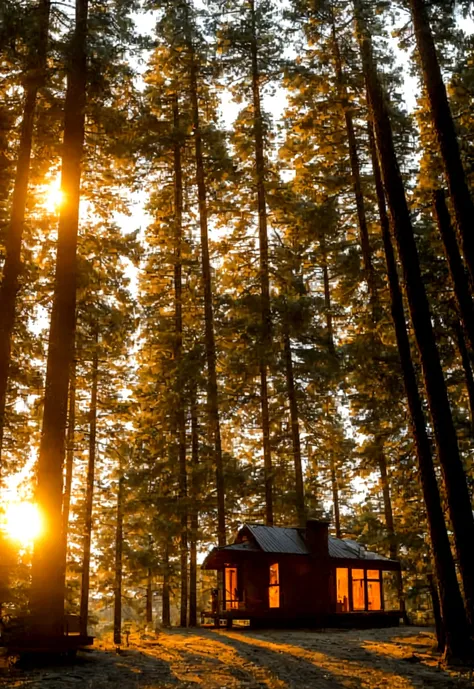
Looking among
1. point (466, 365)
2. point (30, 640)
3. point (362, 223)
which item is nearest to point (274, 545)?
point (466, 365)

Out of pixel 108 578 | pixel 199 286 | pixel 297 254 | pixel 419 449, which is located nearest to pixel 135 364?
pixel 199 286

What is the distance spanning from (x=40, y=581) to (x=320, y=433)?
13444 mm

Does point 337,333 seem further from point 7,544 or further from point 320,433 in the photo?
point 7,544

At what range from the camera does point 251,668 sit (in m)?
8.84

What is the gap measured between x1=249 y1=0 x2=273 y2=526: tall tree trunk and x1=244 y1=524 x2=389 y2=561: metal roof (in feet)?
1.73

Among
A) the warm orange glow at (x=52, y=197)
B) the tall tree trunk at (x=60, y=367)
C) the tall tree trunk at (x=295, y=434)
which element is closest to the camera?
the tall tree trunk at (x=60, y=367)

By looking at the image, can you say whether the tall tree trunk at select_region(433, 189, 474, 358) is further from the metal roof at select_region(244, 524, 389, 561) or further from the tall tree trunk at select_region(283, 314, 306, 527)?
the metal roof at select_region(244, 524, 389, 561)

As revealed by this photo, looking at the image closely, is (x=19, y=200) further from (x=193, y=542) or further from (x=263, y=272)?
(x=193, y=542)

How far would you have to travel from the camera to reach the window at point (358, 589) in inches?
891

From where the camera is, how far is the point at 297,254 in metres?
21.7

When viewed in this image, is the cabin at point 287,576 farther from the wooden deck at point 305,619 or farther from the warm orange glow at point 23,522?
the warm orange glow at point 23,522

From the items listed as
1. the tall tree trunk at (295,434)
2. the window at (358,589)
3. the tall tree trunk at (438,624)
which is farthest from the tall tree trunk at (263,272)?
the tall tree trunk at (438,624)

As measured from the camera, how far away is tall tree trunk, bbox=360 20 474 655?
9.37m

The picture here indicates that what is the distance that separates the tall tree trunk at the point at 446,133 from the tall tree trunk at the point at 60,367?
270 inches
